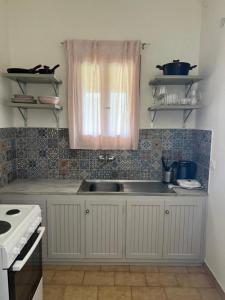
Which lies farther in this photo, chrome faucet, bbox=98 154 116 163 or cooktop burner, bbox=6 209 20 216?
chrome faucet, bbox=98 154 116 163

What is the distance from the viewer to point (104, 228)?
2326mm

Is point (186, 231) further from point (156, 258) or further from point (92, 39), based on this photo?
point (92, 39)

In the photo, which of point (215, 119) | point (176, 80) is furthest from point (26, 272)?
point (176, 80)

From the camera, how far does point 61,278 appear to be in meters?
2.22

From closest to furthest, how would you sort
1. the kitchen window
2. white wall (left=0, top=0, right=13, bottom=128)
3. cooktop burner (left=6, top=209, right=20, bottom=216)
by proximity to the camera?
cooktop burner (left=6, top=209, right=20, bottom=216), white wall (left=0, top=0, right=13, bottom=128), the kitchen window

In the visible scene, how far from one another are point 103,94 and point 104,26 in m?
0.77

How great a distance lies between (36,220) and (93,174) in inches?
48.2

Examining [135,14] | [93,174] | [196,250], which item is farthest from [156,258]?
[135,14]

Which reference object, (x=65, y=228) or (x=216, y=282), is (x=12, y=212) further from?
(x=216, y=282)

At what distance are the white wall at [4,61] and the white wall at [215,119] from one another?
2.15 metres

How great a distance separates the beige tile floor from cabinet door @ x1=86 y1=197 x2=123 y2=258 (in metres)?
0.18

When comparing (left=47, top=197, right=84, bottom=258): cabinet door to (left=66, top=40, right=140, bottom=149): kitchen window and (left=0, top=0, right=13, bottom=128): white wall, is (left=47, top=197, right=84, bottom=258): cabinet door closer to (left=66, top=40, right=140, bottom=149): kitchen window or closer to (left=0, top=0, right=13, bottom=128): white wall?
(left=66, top=40, right=140, bottom=149): kitchen window

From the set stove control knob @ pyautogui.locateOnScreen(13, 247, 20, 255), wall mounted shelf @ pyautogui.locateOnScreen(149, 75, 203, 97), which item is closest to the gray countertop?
stove control knob @ pyautogui.locateOnScreen(13, 247, 20, 255)

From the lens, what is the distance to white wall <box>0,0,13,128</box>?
240 centimetres
